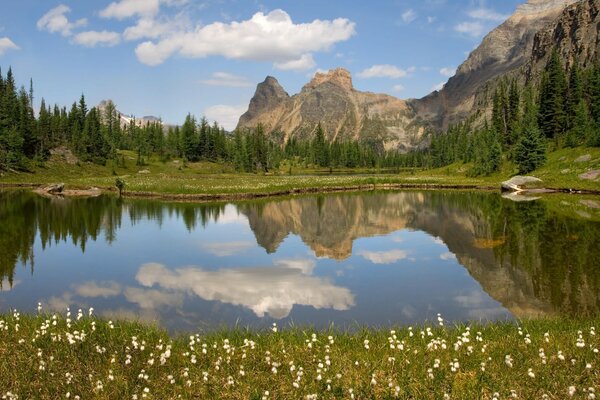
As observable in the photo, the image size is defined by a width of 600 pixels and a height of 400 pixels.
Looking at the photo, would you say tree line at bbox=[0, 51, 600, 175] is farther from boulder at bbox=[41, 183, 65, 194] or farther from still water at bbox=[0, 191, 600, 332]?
still water at bbox=[0, 191, 600, 332]

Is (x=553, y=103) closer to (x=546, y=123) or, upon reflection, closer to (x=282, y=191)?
(x=546, y=123)

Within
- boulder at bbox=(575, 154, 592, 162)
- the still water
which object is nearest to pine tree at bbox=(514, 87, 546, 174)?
boulder at bbox=(575, 154, 592, 162)

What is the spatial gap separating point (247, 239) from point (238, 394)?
2448 cm

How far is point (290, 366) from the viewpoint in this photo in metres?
9.73

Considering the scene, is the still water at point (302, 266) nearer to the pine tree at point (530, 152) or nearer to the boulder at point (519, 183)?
the boulder at point (519, 183)

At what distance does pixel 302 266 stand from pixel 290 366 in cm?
1439

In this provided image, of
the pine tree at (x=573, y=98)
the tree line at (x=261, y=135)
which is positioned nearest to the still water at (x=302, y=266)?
the tree line at (x=261, y=135)

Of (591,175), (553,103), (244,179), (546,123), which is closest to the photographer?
(591,175)

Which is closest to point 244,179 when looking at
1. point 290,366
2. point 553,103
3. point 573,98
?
point 553,103

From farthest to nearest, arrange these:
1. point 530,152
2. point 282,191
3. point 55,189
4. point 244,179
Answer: point 244,179 → point 530,152 → point 55,189 → point 282,191

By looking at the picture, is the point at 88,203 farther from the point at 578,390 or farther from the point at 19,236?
the point at 578,390

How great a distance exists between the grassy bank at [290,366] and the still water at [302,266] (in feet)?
13.4

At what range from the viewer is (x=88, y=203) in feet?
188

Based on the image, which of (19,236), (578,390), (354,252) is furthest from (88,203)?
(578,390)
